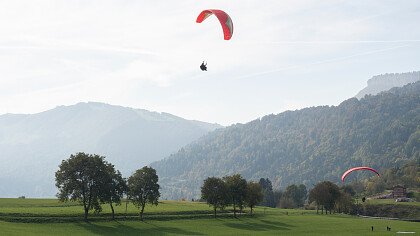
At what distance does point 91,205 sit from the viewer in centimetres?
10312

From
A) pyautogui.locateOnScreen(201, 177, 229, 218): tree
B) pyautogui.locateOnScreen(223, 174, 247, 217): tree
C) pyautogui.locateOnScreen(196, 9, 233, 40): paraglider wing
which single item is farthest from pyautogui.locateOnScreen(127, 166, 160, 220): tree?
pyautogui.locateOnScreen(196, 9, 233, 40): paraglider wing

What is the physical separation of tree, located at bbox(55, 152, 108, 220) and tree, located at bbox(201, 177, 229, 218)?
29.4 metres

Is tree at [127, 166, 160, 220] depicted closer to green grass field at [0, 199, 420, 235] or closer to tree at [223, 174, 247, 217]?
green grass field at [0, 199, 420, 235]

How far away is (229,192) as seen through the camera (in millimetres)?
127812

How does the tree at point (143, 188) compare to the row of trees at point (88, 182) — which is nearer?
the row of trees at point (88, 182)

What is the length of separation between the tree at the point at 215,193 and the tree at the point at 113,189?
23.0 meters

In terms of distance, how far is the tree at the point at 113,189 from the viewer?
105 metres

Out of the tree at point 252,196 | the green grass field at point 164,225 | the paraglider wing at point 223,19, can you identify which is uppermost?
the paraglider wing at point 223,19

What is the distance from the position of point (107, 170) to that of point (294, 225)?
142 ft

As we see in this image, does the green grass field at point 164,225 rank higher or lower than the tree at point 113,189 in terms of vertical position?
lower

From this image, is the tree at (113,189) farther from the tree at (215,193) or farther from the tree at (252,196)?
the tree at (252,196)

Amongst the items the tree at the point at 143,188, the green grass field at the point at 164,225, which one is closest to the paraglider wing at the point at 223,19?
the green grass field at the point at 164,225

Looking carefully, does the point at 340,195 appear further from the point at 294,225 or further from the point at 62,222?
the point at 62,222

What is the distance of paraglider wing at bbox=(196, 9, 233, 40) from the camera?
62.5m
